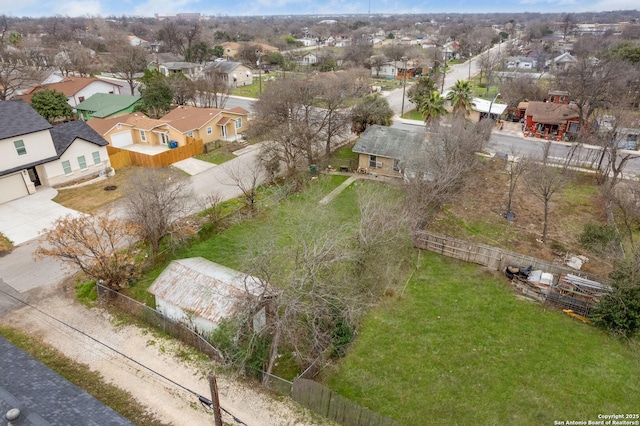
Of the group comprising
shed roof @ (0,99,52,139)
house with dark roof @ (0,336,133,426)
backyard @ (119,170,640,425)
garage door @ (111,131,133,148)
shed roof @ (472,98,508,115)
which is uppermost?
shed roof @ (0,99,52,139)

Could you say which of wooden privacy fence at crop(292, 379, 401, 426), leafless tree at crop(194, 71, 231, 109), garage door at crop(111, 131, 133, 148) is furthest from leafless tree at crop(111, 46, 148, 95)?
wooden privacy fence at crop(292, 379, 401, 426)

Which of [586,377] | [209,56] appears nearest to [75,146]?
[586,377]

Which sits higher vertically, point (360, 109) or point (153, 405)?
point (360, 109)

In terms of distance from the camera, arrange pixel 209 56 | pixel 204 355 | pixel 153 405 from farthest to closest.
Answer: pixel 209 56 < pixel 204 355 < pixel 153 405

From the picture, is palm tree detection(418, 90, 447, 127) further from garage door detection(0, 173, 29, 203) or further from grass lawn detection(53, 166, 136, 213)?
garage door detection(0, 173, 29, 203)

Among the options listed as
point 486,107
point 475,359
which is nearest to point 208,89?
point 486,107

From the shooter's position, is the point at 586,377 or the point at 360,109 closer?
the point at 586,377

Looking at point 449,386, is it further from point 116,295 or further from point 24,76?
point 24,76
